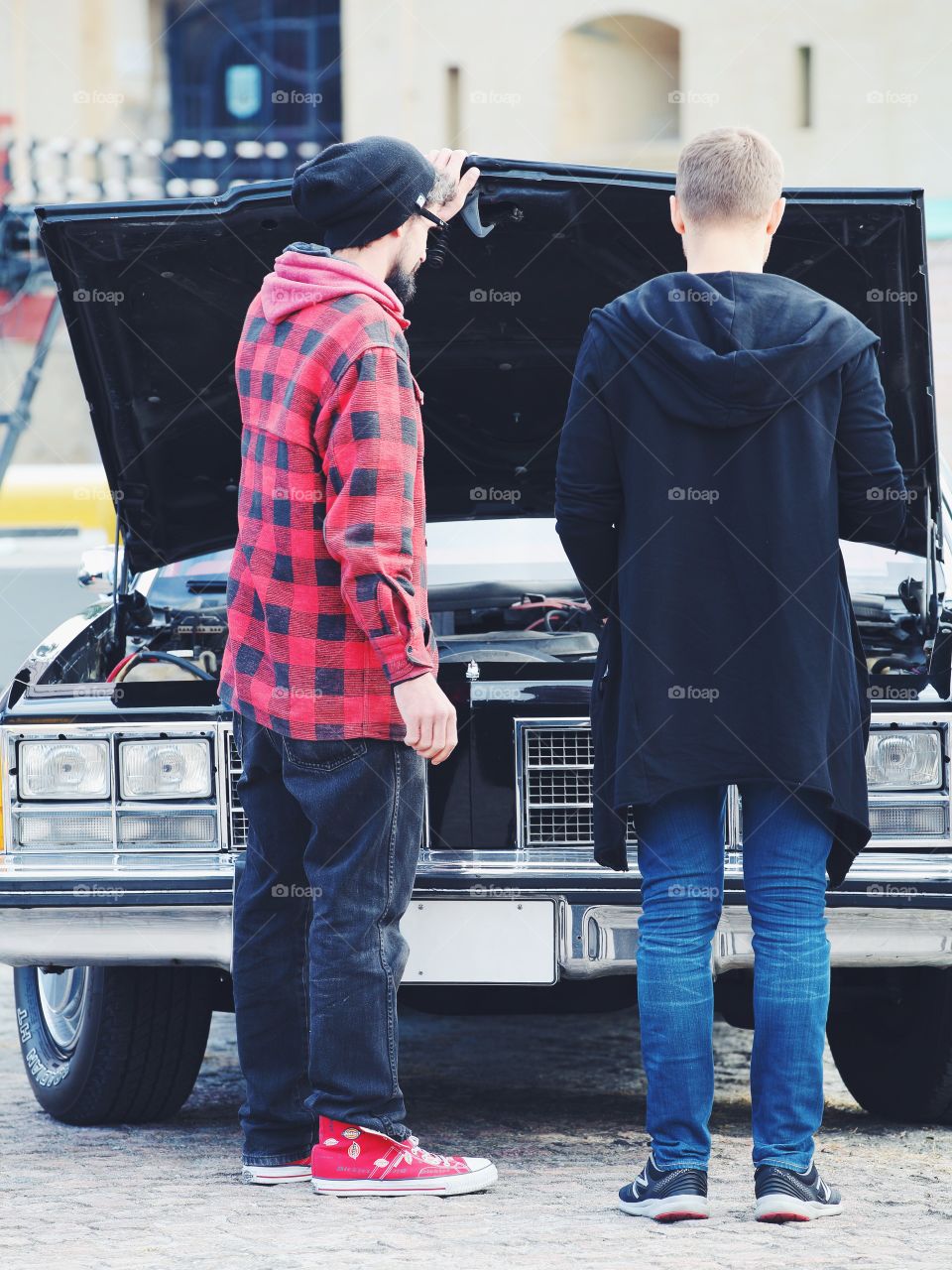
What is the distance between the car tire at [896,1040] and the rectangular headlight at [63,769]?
64.1 inches

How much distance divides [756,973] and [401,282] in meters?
1.43

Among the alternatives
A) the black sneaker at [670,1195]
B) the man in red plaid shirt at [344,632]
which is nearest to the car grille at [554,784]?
the man in red plaid shirt at [344,632]

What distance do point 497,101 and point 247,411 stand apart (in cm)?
1631

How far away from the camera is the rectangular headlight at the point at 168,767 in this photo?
379 cm

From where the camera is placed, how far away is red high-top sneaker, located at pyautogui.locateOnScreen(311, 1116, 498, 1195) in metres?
3.29

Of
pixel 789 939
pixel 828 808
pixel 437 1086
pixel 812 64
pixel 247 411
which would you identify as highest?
pixel 812 64

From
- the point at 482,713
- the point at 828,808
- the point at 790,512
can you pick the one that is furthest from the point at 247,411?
the point at 828,808

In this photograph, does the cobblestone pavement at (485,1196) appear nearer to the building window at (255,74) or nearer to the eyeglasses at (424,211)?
the eyeglasses at (424,211)

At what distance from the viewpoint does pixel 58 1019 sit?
427 centimetres

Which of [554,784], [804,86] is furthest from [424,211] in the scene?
[804,86]

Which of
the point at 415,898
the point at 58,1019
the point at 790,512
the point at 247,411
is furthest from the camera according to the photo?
the point at 58,1019

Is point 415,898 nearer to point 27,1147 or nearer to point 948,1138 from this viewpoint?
point 27,1147

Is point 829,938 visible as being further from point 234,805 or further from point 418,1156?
point 234,805

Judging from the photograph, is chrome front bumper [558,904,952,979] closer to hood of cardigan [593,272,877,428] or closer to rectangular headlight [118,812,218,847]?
rectangular headlight [118,812,218,847]
